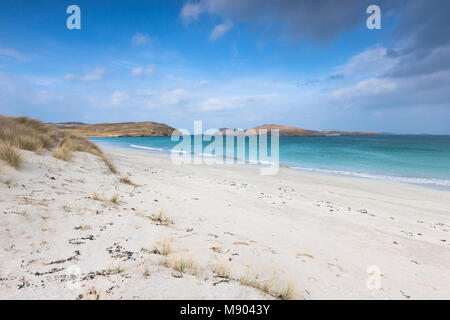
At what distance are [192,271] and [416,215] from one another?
28.3 feet

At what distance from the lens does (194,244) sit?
3355 millimetres

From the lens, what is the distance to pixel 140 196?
594 centimetres

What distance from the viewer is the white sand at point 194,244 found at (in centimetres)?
217

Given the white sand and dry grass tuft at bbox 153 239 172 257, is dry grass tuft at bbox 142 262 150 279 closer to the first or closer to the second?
the white sand

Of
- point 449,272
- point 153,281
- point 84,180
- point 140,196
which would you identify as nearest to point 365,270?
point 449,272

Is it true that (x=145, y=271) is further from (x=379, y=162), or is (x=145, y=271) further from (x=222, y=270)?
(x=379, y=162)

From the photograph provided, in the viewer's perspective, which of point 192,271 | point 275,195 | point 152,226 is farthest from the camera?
point 275,195

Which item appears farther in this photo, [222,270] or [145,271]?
[222,270]

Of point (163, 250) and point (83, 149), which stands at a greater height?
point (83, 149)

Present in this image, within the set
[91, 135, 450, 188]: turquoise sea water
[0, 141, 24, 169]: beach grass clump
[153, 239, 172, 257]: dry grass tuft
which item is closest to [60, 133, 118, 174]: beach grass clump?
[0, 141, 24, 169]: beach grass clump

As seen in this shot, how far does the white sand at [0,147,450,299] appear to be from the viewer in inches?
85.4

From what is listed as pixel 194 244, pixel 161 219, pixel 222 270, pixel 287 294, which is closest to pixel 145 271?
pixel 222 270

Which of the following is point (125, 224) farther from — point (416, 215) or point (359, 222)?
point (416, 215)
